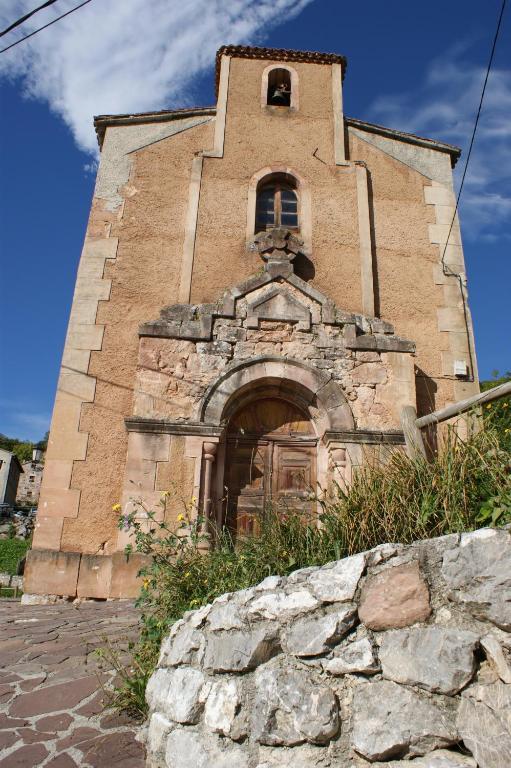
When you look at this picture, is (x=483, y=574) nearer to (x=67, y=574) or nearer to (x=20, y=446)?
(x=67, y=574)

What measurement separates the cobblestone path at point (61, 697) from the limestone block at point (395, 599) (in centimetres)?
148

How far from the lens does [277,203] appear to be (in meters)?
8.78

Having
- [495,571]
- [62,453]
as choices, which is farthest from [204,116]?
[495,571]

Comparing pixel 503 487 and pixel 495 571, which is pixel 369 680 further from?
pixel 503 487

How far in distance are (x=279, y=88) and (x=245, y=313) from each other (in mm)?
5013

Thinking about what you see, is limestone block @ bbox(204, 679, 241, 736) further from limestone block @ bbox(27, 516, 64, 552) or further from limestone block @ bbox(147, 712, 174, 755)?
limestone block @ bbox(27, 516, 64, 552)

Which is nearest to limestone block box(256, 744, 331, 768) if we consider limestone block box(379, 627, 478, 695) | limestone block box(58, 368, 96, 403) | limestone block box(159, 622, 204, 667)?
limestone block box(379, 627, 478, 695)

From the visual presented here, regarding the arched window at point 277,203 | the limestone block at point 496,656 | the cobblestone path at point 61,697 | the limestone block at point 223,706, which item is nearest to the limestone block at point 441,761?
the limestone block at point 496,656

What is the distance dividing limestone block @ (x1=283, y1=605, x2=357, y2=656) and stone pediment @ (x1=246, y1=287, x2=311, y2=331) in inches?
193

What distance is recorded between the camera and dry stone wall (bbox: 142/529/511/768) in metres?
2.21

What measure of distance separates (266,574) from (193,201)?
6435mm

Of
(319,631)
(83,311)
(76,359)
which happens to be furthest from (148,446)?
(319,631)

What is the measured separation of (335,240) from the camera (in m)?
8.41

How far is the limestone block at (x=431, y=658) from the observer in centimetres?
225
